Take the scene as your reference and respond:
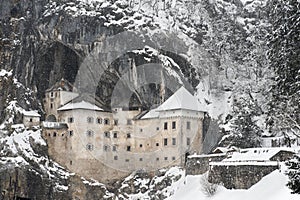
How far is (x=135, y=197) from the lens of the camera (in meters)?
63.0

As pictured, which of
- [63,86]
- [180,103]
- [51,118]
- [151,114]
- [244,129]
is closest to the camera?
[244,129]

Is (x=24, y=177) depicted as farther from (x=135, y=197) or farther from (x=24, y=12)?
(x=24, y=12)

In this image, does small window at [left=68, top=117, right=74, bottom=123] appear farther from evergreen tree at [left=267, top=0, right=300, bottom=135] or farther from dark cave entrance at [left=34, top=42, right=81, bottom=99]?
evergreen tree at [left=267, top=0, right=300, bottom=135]

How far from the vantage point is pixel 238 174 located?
142 feet

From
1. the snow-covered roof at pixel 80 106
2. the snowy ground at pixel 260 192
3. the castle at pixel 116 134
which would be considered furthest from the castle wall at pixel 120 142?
→ the snowy ground at pixel 260 192

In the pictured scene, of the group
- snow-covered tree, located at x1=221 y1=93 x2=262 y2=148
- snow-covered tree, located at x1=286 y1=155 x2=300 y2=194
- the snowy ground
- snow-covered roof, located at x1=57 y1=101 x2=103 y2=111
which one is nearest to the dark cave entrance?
snow-covered roof, located at x1=57 y1=101 x2=103 y2=111

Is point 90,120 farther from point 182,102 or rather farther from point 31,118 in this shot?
point 182,102

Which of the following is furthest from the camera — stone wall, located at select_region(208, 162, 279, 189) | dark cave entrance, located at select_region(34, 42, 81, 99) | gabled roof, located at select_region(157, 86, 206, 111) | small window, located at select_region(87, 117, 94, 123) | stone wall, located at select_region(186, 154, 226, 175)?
dark cave entrance, located at select_region(34, 42, 81, 99)

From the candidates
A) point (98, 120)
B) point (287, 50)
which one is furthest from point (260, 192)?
point (98, 120)

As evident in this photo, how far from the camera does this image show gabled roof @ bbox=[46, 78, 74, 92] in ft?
226

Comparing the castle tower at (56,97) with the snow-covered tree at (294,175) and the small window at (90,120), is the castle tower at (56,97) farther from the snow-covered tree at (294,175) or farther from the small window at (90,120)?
the snow-covered tree at (294,175)

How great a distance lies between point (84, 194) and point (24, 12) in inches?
979

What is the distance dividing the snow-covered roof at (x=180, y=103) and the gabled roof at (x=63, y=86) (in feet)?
34.0

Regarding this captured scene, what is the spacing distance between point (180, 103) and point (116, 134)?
9.47 metres
